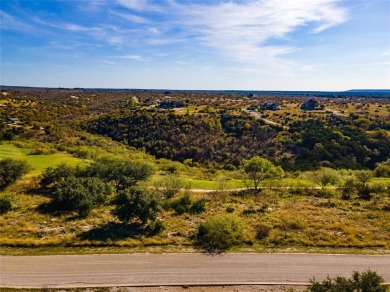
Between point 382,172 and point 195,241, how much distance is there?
1655 inches

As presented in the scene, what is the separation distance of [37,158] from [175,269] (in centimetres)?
3992

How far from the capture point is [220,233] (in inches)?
1019

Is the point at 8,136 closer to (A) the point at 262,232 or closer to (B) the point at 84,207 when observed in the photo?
(B) the point at 84,207

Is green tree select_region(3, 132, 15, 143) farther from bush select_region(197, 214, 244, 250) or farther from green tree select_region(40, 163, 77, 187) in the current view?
bush select_region(197, 214, 244, 250)

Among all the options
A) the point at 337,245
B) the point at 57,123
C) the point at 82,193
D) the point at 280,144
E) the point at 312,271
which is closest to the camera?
the point at 312,271

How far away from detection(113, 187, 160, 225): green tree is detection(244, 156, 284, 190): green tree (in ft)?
54.5

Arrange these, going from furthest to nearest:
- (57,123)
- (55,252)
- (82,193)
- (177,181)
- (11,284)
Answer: (57,123) → (177,181) → (82,193) → (55,252) → (11,284)

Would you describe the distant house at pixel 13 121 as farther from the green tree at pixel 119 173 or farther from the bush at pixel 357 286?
the bush at pixel 357 286

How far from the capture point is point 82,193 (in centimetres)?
3369

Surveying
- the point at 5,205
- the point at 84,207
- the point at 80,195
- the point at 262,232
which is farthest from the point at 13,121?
the point at 262,232

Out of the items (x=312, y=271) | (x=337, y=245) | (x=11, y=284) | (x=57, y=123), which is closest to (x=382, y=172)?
(x=337, y=245)

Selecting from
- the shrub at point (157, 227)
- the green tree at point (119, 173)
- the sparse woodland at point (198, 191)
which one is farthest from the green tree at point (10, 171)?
the shrub at point (157, 227)

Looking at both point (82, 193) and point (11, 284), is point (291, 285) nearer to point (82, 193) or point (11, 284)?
point (11, 284)

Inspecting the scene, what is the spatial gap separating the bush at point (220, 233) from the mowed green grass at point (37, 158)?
96.4 ft
